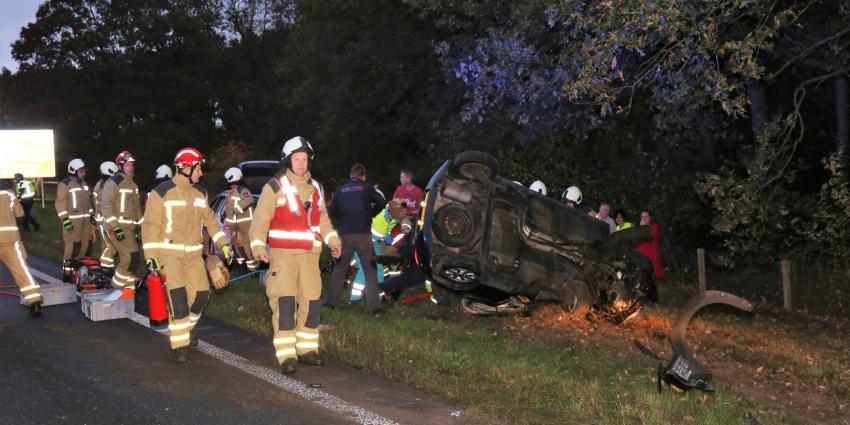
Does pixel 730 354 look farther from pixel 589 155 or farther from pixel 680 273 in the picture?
pixel 589 155

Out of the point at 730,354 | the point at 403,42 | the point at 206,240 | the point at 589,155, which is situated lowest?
the point at 730,354

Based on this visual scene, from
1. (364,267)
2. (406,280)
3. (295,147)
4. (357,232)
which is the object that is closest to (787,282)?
(406,280)

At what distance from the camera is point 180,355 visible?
7.86 metres

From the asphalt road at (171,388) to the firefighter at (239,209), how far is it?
5025 mm

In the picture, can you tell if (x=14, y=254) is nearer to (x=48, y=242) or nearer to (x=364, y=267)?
(x=364, y=267)

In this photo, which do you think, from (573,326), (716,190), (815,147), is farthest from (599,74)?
(815,147)

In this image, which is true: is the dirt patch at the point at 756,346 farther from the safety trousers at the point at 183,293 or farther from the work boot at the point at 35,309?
the work boot at the point at 35,309

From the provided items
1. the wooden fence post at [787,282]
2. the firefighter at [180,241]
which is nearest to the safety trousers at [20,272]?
the firefighter at [180,241]

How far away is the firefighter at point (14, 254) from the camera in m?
10.4

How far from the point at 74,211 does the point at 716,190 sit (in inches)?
367

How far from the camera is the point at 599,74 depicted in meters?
9.49

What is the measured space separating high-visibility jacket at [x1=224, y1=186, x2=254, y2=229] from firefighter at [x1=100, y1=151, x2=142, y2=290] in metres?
1.77

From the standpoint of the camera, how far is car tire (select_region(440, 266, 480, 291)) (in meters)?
9.39

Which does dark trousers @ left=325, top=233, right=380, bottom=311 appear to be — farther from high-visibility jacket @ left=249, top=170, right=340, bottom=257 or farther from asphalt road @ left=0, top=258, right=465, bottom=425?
high-visibility jacket @ left=249, top=170, right=340, bottom=257
